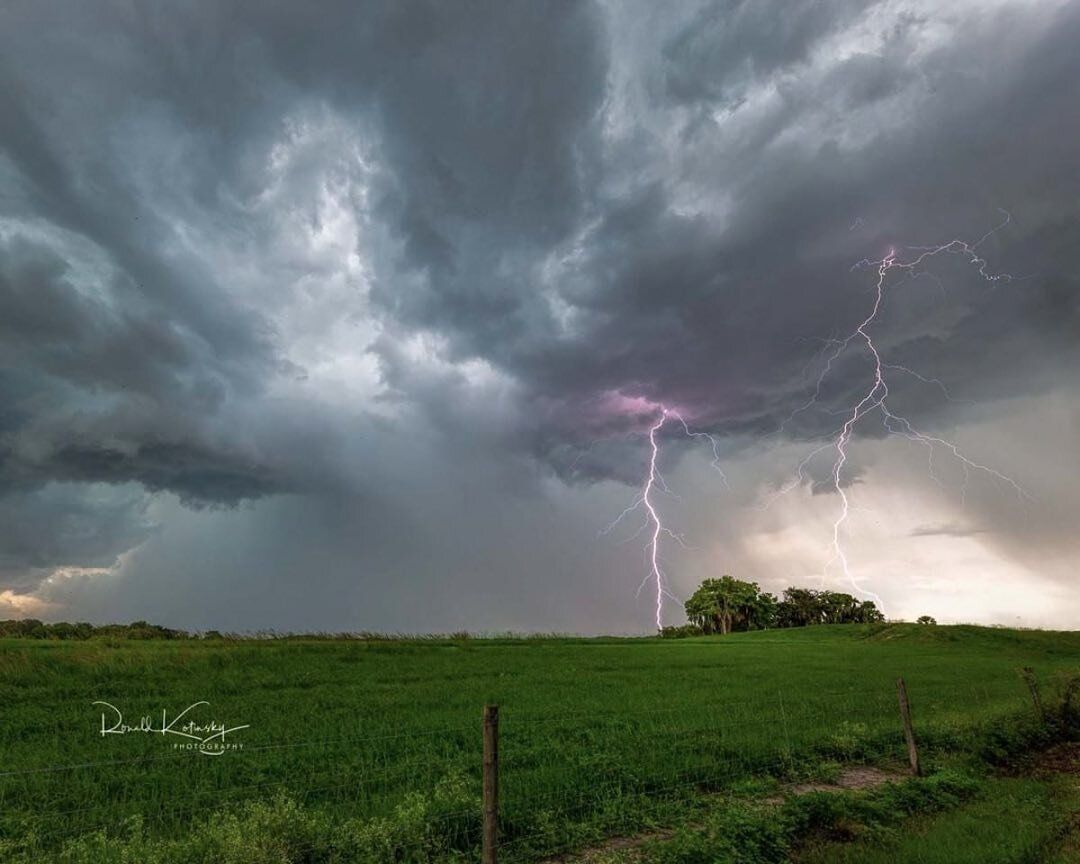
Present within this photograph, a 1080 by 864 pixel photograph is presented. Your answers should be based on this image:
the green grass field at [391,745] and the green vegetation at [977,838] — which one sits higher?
the green grass field at [391,745]

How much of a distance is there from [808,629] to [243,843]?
8567 centimetres

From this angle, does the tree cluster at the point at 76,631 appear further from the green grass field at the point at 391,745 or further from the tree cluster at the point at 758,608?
the tree cluster at the point at 758,608

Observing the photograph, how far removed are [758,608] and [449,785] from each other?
11462cm

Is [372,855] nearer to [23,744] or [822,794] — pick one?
[822,794]

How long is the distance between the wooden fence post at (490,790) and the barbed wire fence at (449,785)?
0.06ft

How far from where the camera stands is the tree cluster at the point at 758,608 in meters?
112

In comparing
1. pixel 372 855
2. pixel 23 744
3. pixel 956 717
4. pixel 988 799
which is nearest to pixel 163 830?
pixel 372 855

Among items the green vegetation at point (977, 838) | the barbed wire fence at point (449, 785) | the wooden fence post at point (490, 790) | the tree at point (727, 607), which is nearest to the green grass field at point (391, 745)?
the barbed wire fence at point (449, 785)

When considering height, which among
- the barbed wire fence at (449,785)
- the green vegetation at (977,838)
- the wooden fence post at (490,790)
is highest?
the wooden fence post at (490,790)

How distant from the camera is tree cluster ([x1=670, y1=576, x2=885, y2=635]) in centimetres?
11244

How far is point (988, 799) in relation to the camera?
1198 cm

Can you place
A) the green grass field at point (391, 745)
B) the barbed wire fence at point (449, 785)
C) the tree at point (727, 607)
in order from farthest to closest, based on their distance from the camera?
the tree at point (727, 607) → the green grass field at point (391, 745) → the barbed wire fence at point (449, 785)

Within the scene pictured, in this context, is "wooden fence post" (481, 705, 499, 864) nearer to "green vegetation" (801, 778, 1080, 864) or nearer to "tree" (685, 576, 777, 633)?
"green vegetation" (801, 778, 1080, 864)

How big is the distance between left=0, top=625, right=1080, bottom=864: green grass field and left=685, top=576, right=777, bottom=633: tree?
81870 mm
